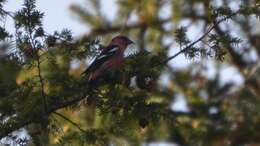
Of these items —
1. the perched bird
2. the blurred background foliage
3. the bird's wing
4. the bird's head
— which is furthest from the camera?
the bird's head

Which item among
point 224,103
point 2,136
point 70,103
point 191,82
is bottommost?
point 2,136

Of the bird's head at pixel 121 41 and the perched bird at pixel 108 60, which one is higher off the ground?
the bird's head at pixel 121 41

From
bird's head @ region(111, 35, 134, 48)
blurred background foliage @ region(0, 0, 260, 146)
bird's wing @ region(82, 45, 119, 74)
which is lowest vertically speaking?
blurred background foliage @ region(0, 0, 260, 146)

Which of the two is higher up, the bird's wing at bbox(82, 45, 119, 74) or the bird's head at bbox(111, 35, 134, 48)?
the bird's head at bbox(111, 35, 134, 48)

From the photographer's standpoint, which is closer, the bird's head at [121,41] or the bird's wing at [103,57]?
the bird's wing at [103,57]

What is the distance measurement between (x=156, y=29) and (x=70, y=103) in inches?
91.7

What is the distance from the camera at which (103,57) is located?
477cm

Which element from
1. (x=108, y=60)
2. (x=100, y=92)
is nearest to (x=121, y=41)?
(x=108, y=60)

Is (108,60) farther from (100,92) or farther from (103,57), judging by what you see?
(100,92)

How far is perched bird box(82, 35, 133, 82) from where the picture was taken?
14.5 ft

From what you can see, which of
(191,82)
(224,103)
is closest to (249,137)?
(224,103)

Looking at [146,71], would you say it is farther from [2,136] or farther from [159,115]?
[2,136]

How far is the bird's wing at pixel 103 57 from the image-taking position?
4.53 metres

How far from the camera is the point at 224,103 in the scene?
521 centimetres
